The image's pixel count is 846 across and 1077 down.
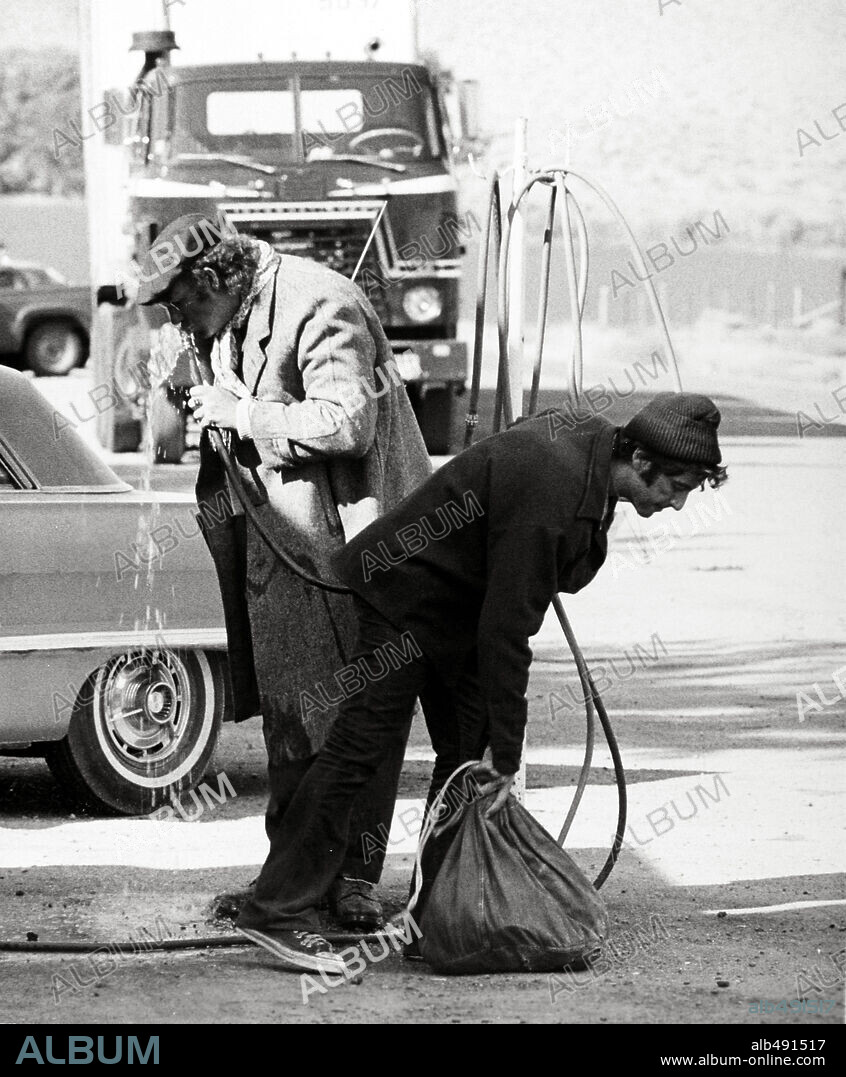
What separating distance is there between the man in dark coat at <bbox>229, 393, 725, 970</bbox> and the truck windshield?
10.6 m

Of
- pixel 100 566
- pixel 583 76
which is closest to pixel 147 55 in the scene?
pixel 100 566

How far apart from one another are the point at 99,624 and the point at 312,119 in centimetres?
948

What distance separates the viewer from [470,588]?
4.75m

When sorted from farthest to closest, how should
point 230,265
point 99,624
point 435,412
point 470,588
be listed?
point 435,412 < point 99,624 < point 230,265 < point 470,588

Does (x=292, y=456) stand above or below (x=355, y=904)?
above

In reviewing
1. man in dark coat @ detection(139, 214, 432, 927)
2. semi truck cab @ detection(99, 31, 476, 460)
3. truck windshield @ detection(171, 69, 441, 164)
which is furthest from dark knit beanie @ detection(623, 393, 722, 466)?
truck windshield @ detection(171, 69, 441, 164)

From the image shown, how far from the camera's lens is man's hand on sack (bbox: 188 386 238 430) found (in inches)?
196

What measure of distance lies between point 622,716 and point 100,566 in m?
2.96

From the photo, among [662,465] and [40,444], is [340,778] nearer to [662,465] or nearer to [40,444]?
[662,465]

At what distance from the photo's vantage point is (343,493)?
5121mm

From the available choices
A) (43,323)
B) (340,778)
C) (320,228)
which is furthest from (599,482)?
(43,323)

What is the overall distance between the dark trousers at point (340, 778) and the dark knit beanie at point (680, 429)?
0.81 m

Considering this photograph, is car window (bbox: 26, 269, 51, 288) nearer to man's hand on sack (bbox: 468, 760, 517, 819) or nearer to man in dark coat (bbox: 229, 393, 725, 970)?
man in dark coat (bbox: 229, 393, 725, 970)
